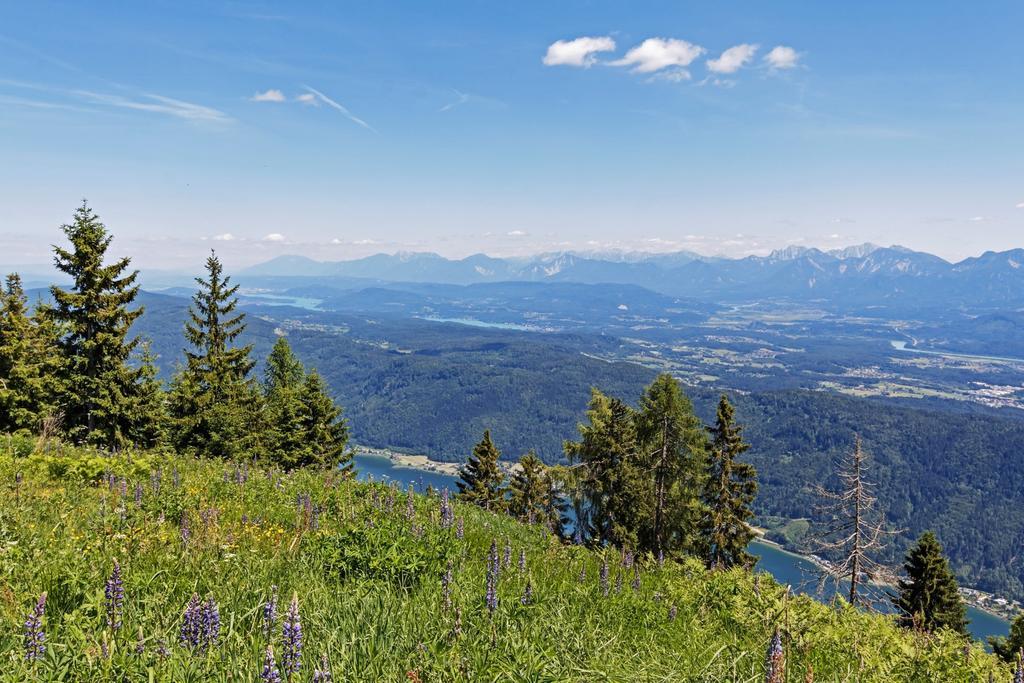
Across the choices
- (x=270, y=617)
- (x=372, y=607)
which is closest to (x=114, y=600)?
(x=270, y=617)

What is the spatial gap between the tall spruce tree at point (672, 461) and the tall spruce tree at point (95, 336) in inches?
966

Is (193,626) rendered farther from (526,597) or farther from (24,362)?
(24,362)

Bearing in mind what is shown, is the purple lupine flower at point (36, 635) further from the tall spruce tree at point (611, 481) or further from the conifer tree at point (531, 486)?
the conifer tree at point (531, 486)

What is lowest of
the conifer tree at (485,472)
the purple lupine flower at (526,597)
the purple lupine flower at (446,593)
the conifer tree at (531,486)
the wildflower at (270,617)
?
the conifer tree at (485,472)

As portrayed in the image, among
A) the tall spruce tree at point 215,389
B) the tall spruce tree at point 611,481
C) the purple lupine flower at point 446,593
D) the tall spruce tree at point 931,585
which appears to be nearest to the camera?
the purple lupine flower at point 446,593

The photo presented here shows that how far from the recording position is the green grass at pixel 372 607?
10.7 ft

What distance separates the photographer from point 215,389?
36.4 m

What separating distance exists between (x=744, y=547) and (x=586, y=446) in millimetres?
12705

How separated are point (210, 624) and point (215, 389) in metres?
37.4

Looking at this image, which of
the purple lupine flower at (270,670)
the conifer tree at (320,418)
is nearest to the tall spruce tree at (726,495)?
the conifer tree at (320,418)

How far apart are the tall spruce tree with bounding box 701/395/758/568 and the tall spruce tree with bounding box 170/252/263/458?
78.8ft

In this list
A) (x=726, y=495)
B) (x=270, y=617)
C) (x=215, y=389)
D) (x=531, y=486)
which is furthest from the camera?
(x=215, y=389)

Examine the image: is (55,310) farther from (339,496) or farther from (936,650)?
(936,650)

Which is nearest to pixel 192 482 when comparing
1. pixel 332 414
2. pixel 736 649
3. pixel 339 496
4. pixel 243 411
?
pixel 339 496
